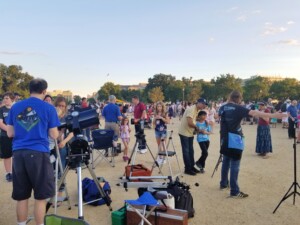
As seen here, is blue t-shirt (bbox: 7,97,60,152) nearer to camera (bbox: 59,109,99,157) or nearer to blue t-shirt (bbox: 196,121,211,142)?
camera (bbox: 59,109,99,157)

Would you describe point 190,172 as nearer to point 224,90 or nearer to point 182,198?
point 182,198

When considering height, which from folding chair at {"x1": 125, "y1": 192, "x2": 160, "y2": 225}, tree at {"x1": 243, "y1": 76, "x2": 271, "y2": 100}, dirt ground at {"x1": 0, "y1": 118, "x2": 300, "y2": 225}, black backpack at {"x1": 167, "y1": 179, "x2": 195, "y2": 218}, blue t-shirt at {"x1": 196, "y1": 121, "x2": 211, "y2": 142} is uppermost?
tree at {"x1": 243, "y1": 76, "x2": 271, "y2": 100}

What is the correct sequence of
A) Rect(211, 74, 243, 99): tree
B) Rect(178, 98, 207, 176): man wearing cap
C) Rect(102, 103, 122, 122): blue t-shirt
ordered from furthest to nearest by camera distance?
Rect(211, 74, 243, 99): tree, Rect(102, 103, 122, 122): blue t-shirt, Rect(178, 98, 207, 176): man wearing cap

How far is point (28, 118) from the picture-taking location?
3266 mm

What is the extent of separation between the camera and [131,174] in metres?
5.97

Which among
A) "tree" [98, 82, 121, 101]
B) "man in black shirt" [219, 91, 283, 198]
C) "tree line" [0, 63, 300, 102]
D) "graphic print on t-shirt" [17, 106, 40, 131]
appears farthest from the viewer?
"tree" [98, 82, 121, 101]

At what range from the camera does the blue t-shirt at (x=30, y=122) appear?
3.27m

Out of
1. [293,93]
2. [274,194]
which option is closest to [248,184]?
[274,194]

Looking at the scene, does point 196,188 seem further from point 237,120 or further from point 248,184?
point 237,120

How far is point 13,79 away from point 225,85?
40.4 m

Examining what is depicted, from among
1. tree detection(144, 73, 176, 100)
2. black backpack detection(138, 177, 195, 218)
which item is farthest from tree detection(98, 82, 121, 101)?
black backpack detection(138, 177, 195, 218)

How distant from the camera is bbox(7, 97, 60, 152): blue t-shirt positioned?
10.7 feet

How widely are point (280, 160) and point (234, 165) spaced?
3.93 metres

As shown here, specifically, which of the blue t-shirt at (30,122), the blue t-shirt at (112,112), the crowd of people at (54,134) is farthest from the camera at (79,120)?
the blue t-shirt at (112,112)
